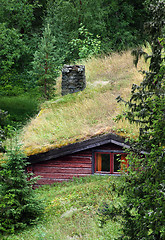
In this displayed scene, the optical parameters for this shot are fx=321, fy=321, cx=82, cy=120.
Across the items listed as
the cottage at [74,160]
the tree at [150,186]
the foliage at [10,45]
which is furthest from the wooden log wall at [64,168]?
the foliage at [10,45]

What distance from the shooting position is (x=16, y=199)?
35.6ft

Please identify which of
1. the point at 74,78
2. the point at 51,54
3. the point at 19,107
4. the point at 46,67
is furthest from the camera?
the point at 51,54

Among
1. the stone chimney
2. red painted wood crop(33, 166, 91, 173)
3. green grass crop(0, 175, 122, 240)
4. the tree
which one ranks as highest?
the stone chimney

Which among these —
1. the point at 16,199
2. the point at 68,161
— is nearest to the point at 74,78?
the point at 68,161

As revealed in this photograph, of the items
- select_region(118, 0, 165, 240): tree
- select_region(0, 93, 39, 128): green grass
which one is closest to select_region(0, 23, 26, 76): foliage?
select_region(0, 93, 39, 128): green grass

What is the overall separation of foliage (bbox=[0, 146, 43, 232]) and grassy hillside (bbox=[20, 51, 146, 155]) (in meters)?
3.38

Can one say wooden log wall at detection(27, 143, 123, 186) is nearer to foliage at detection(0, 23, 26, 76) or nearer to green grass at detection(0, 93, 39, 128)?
green grass at detection(0, 93, 39, 128)

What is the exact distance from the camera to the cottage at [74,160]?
14102mm

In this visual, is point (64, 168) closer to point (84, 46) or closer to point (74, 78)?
point (74, 78)

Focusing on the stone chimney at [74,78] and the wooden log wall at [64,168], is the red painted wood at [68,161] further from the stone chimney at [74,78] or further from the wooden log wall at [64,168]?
the stone chimney at [74,78]

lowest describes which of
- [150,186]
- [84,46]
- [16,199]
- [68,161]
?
[16,199]

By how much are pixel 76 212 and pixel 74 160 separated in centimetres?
398

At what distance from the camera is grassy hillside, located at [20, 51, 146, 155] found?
14305 millimetres

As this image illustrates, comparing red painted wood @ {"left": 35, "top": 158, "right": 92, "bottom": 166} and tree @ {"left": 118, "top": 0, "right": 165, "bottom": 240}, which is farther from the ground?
tree @ {"left": 118, "top": 0, "right": 165, "bottom": 240}
